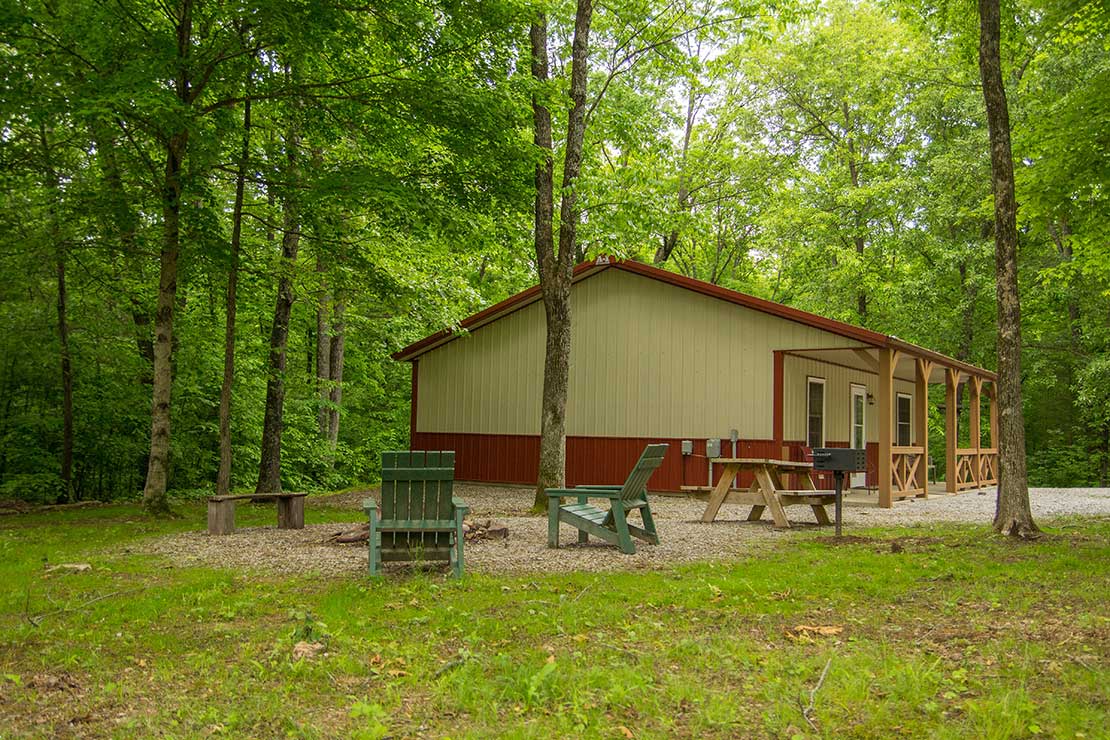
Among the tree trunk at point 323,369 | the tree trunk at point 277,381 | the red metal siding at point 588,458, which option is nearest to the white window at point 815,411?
the red metal siding at point 588,458

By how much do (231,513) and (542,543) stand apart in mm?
3291

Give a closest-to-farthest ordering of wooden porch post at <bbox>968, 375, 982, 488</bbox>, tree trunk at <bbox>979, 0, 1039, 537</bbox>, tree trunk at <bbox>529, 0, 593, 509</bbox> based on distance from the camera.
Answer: tree trunk at <bbox>979, 0, 1039, 537</bbox> < tree trunk at <bbox>529, 0, 593, 509</bbox> < wooden porch post at <bbox>968, 375, 982, 488</bbox>

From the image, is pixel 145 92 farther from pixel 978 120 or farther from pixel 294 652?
pixel 978 120

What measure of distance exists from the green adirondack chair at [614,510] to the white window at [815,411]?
26.7 feet

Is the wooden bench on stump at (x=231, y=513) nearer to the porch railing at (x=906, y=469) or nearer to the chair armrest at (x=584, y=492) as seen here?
the chair armrest at (x=584, y=492)

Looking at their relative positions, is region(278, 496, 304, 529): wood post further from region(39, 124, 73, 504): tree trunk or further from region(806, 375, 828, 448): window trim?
region(806, 375, 828, 448): window trim

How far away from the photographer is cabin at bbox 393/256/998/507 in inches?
567

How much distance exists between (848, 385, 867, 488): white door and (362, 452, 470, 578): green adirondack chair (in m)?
12.9

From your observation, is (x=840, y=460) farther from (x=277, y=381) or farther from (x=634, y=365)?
(x=277, y=381)

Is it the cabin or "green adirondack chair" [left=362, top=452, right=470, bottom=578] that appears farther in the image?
the cabin

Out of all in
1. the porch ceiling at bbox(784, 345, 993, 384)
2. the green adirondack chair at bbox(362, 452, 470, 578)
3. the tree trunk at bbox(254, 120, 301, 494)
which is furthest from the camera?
the porch ceiling at bbox(784, 345, 993, 384)

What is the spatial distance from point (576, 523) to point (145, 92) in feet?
19.2

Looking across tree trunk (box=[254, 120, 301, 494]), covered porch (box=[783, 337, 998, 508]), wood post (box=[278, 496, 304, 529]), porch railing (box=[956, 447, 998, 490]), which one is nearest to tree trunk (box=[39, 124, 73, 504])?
tree trunk (box=[254, 120, 301, 494])

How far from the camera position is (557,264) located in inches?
464
